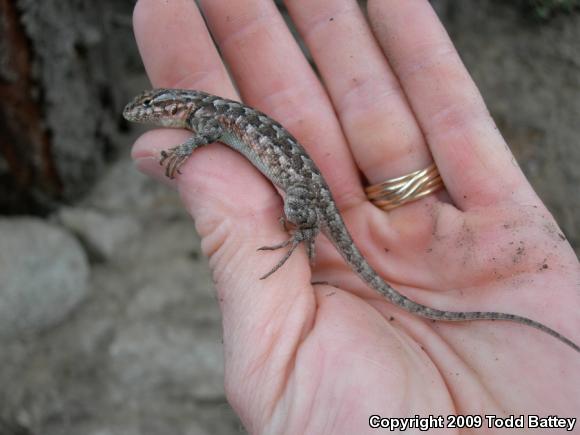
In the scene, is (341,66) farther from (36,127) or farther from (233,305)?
(36,127)

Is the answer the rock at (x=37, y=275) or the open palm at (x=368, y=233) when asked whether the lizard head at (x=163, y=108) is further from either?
the rock at (x=37, y=275)

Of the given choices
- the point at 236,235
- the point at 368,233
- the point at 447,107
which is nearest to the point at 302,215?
the point at 368,233

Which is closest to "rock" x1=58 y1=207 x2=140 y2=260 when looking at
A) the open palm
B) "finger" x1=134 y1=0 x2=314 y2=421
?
the open palm

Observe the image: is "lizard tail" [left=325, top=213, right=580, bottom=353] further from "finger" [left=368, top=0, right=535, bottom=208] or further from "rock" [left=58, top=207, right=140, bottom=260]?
"rock" [left=58, top=207, right=140, bottom=260]

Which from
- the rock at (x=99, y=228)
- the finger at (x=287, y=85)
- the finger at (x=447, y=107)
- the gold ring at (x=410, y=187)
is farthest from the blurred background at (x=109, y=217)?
the finger at (x=447, y=107)

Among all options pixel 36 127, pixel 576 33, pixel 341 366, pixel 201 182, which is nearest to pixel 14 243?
pixel 36 127

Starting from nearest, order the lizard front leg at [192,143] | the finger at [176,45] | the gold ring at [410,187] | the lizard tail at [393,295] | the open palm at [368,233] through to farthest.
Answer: the open palm at [368,233], the lizard tail at [393,295], the lizard front leg at [192,143], the finger at [176,45], the gold ring at [410,187]

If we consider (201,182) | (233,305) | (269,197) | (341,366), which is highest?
(201,182)
